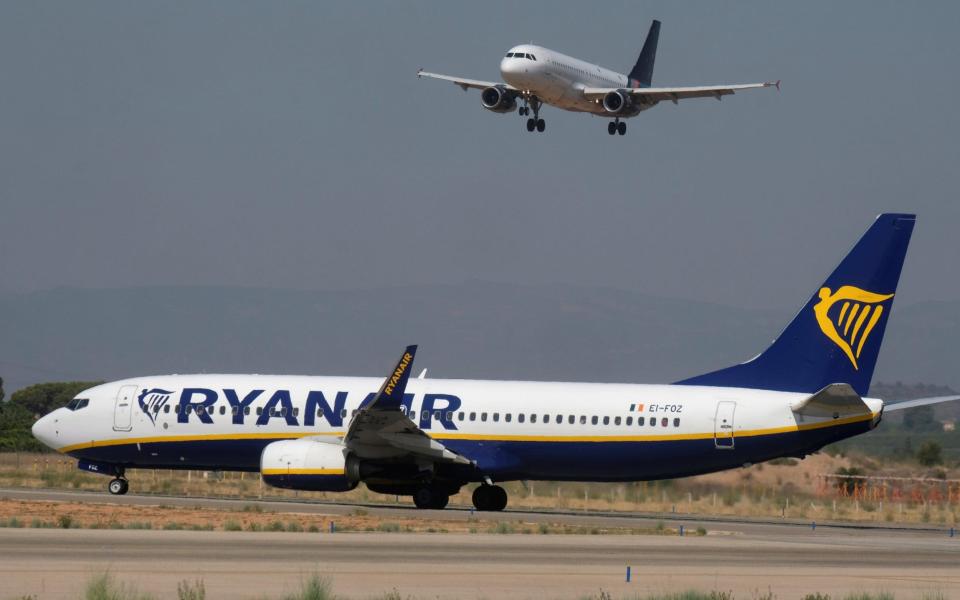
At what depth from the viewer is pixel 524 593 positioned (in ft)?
75.2

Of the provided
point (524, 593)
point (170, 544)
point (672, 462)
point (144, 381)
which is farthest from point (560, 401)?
point (524, 593)

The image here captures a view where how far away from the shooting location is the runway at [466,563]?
2328 cm

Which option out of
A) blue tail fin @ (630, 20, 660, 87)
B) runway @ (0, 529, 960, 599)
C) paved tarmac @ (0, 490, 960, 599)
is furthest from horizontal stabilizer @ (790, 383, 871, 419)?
blue tail fin @ (630, 20, 660, 87)

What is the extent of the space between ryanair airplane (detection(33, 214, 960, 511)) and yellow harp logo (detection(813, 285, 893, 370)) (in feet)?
0.11

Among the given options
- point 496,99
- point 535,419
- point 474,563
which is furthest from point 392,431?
point 496,99

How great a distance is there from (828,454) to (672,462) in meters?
24.6

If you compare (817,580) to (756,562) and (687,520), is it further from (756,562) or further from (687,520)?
(687,520)

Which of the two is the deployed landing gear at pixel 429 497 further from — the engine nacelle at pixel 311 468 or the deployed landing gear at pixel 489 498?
the engine nacelle at pixel 311 468

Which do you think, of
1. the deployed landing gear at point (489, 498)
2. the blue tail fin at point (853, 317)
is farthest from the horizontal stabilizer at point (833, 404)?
the deployed landing gear at point (489, 498)

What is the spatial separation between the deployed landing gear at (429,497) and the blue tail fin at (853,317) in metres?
8.62

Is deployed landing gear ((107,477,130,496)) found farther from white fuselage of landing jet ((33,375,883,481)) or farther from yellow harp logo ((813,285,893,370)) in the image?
yellow harp logo ((813,285,893,370))

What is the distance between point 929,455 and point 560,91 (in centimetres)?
2294

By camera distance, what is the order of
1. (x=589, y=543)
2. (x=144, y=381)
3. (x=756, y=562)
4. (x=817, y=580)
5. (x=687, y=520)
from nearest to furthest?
1. (x=817, y=580)
2. (x=756, y=562)
3. (x=589, y=543)
4. (x=687, y=520)
5. (x=144, y=381)

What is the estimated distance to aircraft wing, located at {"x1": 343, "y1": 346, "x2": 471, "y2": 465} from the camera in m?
38.5
